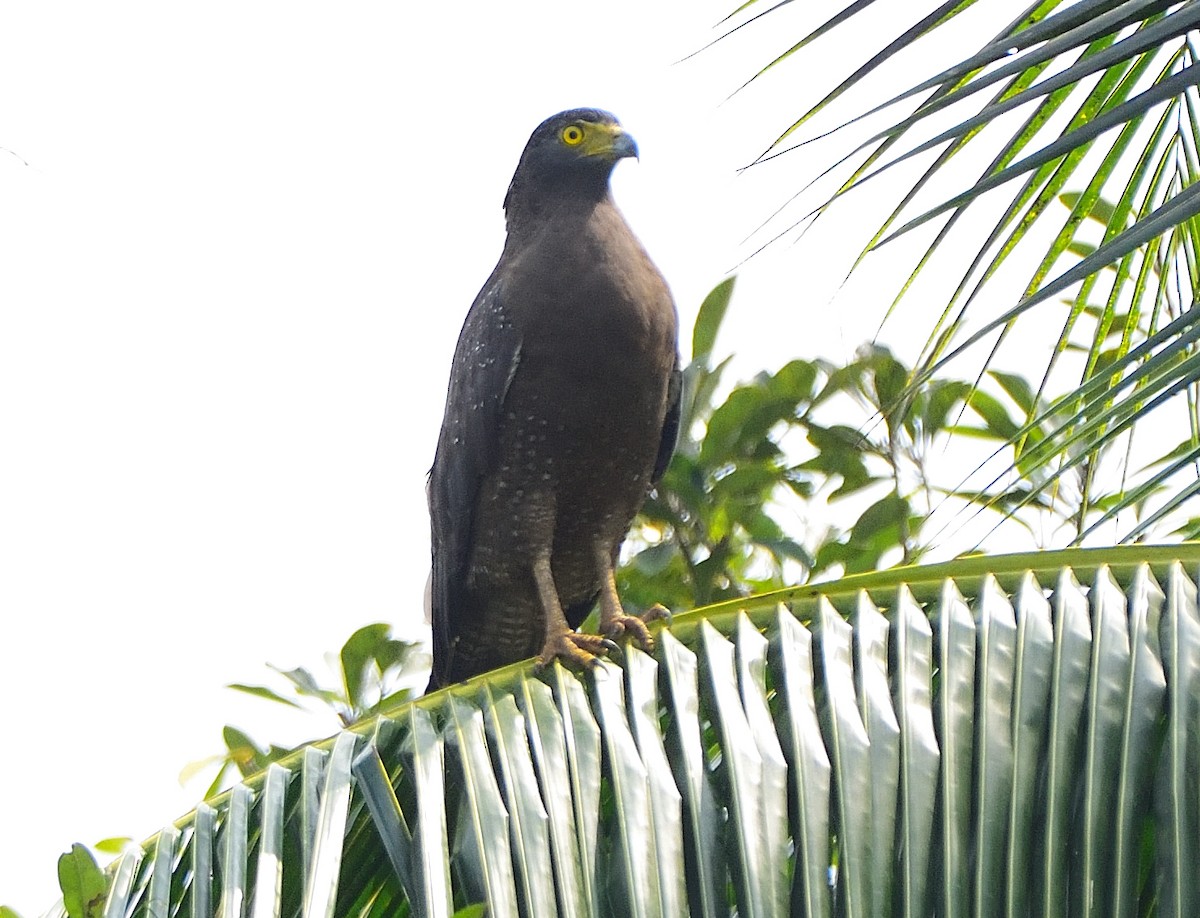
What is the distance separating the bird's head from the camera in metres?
4.81

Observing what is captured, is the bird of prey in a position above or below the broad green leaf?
below

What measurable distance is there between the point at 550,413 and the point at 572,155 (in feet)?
3.14

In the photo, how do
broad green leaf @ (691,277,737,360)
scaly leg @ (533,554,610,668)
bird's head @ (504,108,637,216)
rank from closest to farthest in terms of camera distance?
scaly leg @ (533,554,610,668) < bird's head @ (504,108,637,216) < broad green leaf @ (691,277,737,360)

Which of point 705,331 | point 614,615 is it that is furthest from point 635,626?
point 705,331

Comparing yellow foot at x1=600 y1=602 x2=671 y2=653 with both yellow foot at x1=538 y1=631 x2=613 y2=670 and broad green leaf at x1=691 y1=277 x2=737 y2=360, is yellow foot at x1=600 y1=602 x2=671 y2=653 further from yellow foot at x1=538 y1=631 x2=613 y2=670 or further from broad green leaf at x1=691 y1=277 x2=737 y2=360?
broad green leaf at x1=691 y1=277 x2=737 y2=360

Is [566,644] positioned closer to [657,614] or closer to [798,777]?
[657,614]

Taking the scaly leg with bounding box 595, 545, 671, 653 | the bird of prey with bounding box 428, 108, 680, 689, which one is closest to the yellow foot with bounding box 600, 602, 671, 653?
the scaly leg with bounding box 595, 545, 671, 653

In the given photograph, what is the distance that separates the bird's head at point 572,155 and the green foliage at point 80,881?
9.66 feet

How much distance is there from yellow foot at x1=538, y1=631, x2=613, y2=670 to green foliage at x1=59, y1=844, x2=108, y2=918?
114cm

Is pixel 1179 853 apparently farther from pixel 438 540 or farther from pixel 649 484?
pixel 438 540

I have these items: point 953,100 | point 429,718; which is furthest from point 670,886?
point 953,100

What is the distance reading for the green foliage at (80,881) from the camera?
2218 millimetres

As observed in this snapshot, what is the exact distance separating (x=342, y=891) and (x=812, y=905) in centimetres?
108

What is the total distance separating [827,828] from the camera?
2152 mm
